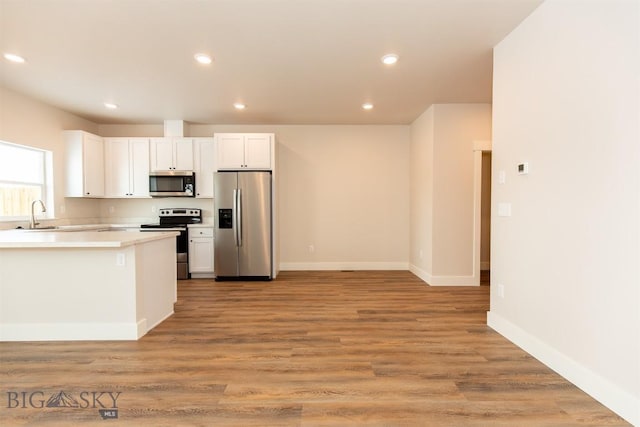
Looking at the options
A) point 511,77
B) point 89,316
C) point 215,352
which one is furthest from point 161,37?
point 511,77

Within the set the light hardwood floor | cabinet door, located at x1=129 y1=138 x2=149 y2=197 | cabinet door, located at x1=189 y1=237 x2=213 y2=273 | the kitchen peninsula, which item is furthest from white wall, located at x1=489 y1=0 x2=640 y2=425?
cabinet door, located at x1=129 y1=138 x2=149 y2=197

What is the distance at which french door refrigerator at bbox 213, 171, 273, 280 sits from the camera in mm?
5074

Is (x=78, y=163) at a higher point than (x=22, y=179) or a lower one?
higher

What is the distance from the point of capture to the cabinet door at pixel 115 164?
5.36 metres

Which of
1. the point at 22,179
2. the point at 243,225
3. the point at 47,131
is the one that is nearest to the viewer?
the point at 22,179

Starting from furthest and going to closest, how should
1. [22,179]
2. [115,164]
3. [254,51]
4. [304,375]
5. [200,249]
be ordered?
[115,164] → [200,249] → [22,179] → [254,51] → [304,375]

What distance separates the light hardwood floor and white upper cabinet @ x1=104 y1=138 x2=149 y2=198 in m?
3.10

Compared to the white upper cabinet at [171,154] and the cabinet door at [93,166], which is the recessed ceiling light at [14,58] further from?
the white upper cabinet at [171,154]

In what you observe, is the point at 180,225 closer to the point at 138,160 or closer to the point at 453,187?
the point at 138,160

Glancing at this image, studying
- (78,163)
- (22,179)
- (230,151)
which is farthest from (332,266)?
(22,179)

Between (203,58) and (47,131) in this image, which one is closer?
(203,58)

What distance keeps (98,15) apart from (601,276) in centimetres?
399

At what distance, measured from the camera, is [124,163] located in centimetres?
538

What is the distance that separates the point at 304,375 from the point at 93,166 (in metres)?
5.02
